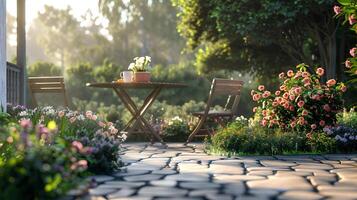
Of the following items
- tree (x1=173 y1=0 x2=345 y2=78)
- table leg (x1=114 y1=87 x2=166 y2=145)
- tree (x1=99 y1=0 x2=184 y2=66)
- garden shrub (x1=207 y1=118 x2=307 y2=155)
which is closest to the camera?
garden shrub (x1=207 y1=118 x2=307 y2=155)

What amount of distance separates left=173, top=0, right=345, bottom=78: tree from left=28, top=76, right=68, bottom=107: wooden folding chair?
480 centimetres

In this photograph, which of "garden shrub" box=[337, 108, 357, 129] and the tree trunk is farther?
"garden shrub" box=[337, 108, 357, 129]

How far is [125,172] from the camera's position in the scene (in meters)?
5.22

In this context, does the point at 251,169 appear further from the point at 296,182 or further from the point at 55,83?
the point at 55,83

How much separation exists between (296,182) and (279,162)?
1.46 meters

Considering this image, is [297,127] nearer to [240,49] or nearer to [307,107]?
[307,107]

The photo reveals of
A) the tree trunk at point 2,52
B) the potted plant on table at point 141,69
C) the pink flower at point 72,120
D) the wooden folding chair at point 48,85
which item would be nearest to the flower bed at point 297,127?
the potted plant on table at point 141,69

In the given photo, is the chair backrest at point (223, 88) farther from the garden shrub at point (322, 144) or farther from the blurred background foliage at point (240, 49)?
the blurred background foliage at point (240, 49)

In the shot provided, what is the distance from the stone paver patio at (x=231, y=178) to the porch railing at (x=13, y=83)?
141 inches

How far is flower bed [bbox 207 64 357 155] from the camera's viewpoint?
709cm

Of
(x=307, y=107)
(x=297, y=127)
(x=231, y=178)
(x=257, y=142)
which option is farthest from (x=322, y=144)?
(x=231, y=178)

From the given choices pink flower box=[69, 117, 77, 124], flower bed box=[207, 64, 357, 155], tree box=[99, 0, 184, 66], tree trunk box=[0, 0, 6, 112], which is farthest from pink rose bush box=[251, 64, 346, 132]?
tree box=[99, 0, 184, 66]

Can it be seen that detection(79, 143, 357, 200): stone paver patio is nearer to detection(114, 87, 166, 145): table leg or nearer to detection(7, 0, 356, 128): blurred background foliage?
detection(114, 87, 166, 145): table leg

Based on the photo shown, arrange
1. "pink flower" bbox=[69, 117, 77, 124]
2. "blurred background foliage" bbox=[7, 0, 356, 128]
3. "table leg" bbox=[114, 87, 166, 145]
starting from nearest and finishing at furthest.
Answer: "pink flower" bbox=[69, 117, 77, 124] < "table leg" bbox=[114, 87, 166, 145] < "blurred background foliage" bbox=[7, 0, 356, 128]
